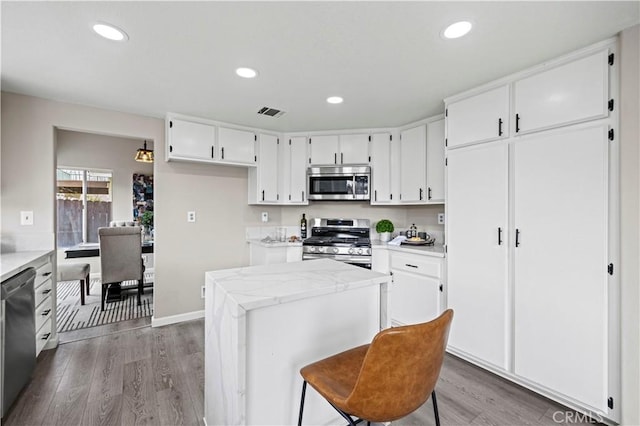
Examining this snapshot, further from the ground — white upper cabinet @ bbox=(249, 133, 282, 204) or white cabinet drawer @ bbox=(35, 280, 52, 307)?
white upper cabinet @ bbox=(249, 133, 282, 204)

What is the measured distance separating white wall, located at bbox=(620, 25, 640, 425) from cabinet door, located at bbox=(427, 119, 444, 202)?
1.41 meters

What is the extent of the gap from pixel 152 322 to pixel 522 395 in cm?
340

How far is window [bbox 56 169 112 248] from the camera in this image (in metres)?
5.20

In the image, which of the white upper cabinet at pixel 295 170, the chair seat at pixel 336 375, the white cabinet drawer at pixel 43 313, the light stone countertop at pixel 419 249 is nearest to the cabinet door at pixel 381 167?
the light stone countertop at pixel 419 249

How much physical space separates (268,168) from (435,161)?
1.95 meters

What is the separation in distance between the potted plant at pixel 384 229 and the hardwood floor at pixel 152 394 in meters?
1.45

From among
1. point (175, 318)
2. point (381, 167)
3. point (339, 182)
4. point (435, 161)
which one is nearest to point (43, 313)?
point (175, 318)

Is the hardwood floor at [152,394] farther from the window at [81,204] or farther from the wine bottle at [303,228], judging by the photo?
the window at [81,204]

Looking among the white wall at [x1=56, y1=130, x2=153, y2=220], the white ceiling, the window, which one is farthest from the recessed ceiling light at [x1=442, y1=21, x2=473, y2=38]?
the window

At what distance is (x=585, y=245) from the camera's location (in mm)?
1730

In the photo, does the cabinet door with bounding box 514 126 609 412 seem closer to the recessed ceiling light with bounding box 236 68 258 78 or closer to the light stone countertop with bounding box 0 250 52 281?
the recessed ceiling light with bounding box 236 68 258 78

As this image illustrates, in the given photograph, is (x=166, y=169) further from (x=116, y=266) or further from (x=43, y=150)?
(x=116, y=266)

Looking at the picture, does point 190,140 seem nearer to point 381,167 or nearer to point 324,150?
point 324,150

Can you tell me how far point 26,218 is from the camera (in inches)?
98.9
